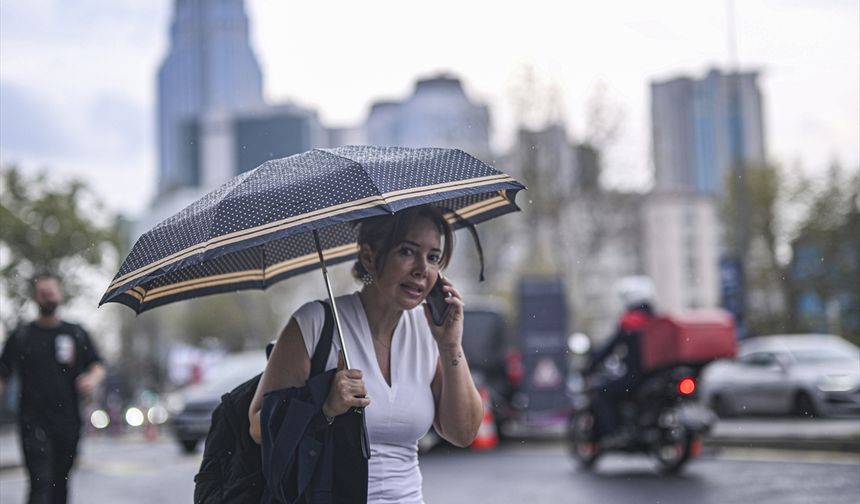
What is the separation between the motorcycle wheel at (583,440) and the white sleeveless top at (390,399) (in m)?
8.80

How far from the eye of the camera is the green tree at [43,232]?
1082 inches

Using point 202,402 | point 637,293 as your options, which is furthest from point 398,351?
point 202,402

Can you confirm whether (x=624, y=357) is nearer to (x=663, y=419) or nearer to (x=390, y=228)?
(x=663, y=419)

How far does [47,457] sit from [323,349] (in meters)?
4.26

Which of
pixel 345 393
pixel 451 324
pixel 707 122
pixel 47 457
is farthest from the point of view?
pixel 707 122

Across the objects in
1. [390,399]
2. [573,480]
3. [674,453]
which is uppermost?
[390,399]

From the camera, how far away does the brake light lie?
36.0 ft

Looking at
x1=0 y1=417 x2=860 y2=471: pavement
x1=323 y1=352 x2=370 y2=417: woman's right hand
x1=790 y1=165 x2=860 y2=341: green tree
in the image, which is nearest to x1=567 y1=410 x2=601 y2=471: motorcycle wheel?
x1=0 y1=417 x2=860 y2=471: pavement

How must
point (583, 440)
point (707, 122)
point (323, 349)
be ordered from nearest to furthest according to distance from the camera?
point (323, 349)
point (583, 440)
point (707, 122)

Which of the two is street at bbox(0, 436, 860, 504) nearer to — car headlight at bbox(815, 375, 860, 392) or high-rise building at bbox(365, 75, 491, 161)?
car headlight at bbox(815, 375, 860, 392)

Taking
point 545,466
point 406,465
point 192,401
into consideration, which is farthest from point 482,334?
point 406,465

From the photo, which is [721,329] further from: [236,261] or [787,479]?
[236,261]

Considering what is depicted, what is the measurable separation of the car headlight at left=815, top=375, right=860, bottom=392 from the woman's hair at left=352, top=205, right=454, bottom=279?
15.9m

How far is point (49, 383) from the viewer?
712 cm
